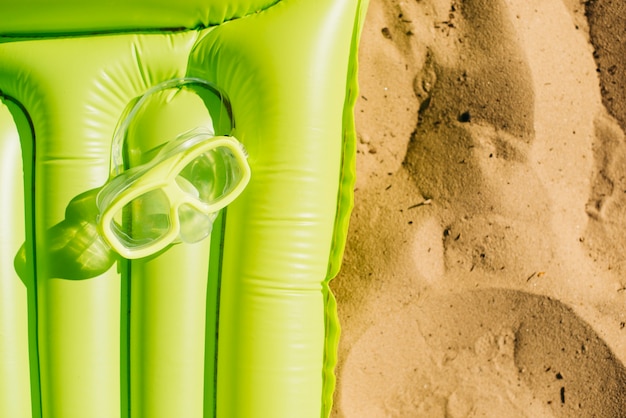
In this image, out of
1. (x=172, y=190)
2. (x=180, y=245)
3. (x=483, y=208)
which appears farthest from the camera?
(x=483, y=208)

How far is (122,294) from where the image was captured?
4.85 ft

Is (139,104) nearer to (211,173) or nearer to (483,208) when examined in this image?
(211,173)

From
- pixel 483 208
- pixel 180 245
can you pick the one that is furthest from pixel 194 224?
pixel 483 208

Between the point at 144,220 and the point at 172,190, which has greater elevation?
the point at 172,190

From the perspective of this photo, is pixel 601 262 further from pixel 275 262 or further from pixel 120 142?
pixel 120 142

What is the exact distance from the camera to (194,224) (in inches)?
54.1

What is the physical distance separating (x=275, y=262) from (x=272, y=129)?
0.32 m

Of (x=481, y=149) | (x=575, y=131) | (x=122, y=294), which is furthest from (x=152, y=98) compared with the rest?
(x=575, y=131)

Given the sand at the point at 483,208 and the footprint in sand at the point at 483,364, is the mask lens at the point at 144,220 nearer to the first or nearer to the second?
the sand at the point at 483,208

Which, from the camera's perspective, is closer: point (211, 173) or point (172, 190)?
point (172, 190)

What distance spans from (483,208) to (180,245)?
984 mm

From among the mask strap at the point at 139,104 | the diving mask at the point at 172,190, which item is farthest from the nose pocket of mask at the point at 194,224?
the mask strap at the point at 139,104

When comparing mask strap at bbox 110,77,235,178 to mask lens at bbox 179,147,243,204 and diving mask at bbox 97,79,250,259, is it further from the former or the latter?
mask lens at bbox 179,147,243,204

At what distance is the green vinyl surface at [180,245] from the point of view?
1342 mm
